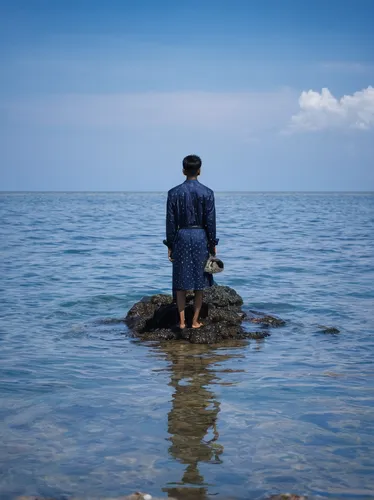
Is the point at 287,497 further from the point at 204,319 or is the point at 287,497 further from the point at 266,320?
the point at 266,320

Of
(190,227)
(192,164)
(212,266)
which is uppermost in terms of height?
(192,164)

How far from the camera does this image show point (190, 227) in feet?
26.3

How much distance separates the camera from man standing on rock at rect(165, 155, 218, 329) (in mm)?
7914

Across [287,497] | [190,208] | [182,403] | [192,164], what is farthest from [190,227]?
[287,497]

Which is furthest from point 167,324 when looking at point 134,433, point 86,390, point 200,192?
point 134,433

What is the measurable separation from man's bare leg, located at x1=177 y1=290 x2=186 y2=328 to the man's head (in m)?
1.52

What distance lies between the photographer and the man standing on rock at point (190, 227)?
26.0 feet

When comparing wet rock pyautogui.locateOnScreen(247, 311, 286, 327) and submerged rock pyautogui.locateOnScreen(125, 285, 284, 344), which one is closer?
submerged rock pyautogui.locateOnScreen(125, 285, 284, 344)

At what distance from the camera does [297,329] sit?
9367 mm

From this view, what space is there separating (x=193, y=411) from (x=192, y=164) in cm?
357

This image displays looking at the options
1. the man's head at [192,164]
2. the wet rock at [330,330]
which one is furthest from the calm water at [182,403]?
the man's head at [192,164]

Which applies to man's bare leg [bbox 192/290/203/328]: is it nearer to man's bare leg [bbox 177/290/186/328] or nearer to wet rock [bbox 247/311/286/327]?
man's bare leg [bbox 177/290/186/328]

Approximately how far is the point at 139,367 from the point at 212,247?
6.32 ft

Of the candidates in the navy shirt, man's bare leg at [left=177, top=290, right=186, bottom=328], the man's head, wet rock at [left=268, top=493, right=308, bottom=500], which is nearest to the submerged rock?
man's bare leg at [left=177, top=290, right=186, bottom=328]
